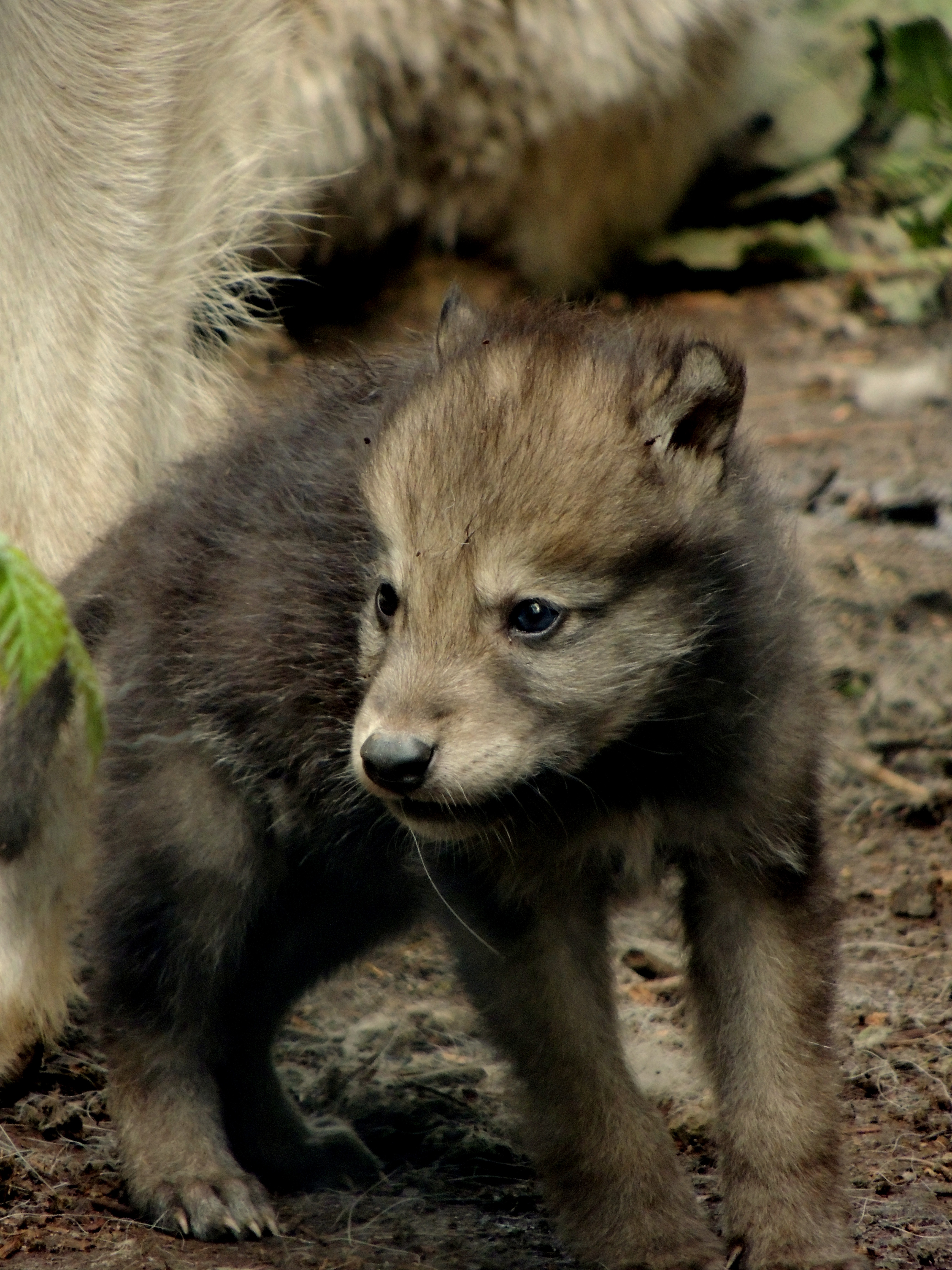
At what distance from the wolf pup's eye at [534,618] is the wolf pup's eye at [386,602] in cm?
22

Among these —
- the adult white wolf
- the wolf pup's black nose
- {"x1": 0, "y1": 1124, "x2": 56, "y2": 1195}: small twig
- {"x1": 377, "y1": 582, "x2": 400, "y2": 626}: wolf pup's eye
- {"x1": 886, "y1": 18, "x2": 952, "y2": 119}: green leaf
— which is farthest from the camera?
{"x1": 886, "y1": 18, "x2": 952, "y2": 119}: green leaf

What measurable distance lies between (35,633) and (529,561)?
3.34 feet

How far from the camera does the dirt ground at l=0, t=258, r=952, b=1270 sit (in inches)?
133

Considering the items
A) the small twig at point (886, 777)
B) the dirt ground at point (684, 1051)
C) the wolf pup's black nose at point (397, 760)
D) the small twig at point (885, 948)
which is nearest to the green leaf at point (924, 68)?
the dirt ground at point (684, 1051)

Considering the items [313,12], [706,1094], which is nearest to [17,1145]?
[706,1094]

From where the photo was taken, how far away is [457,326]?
342 centimetres

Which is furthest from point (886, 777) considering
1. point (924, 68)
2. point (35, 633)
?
point (35, 633)

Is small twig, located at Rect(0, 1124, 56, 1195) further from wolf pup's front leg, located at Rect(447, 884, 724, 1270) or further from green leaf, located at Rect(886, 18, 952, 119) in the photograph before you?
green leaf, located at Rect(886, 18, 952, 119)

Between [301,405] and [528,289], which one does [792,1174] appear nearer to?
[301,405]

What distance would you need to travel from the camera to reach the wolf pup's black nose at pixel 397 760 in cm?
275

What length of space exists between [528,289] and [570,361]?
534 centimetres

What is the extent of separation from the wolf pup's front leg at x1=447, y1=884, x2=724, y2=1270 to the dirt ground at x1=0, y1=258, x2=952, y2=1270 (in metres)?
0.17

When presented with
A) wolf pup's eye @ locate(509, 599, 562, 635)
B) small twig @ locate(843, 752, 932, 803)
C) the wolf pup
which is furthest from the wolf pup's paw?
small twig @ locate(843, 752, 932, 803)

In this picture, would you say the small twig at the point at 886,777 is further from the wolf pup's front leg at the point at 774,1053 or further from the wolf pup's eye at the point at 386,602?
the wolf pup's eye at the point at 386,602
